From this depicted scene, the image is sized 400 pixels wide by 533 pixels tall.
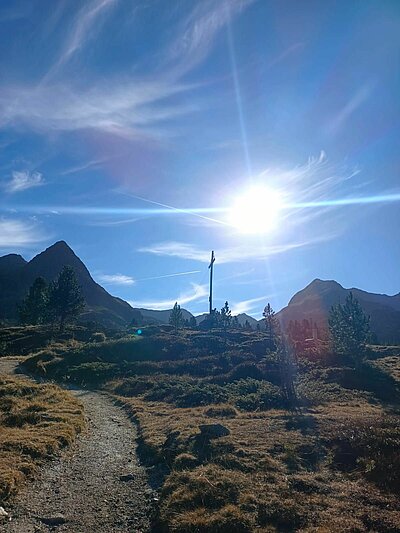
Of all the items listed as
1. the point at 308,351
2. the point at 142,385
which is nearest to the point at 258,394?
the point at 142,385

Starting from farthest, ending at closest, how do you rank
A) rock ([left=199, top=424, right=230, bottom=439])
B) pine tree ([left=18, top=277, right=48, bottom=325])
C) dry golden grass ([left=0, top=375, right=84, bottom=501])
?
pine tree ([left=18, top=277, right=48, bottom=325])
rock ([left=199, top=424, right=230, bottom=439])
dry golden grass ([left=0, top=375, right=84, bottom=501])

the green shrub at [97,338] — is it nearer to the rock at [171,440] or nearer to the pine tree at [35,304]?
the pine tree at [35,304]

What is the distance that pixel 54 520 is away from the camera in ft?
31.6

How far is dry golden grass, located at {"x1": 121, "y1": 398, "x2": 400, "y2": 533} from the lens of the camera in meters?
8.98

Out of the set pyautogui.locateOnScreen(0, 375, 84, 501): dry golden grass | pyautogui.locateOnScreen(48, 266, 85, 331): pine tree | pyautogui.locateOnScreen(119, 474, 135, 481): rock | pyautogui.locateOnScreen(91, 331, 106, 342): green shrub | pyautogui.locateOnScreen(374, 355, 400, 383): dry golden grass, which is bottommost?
pyautogui.locateOnScreen(119, 474, 135, 481): rock

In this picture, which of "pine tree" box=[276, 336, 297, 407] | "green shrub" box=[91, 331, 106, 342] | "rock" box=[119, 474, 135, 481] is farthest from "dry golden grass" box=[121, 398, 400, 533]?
"green shrub" box=[91, 331, 106, 342]

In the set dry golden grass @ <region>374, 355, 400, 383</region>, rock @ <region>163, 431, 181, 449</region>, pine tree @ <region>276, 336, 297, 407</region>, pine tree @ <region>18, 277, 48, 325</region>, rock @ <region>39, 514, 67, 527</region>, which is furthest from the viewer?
pine tree @ <region>18, 277, 48, 325</region>

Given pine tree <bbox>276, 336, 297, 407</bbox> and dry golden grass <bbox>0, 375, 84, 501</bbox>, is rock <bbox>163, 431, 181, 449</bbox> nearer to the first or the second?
dry golden grass <bbox>0, 375, 84, 501</bbox>

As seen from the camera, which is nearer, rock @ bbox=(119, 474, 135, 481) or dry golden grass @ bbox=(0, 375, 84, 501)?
dry golden grass @ bbox=(0, 375, 84, 501)

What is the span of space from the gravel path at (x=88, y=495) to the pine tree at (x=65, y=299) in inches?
2137

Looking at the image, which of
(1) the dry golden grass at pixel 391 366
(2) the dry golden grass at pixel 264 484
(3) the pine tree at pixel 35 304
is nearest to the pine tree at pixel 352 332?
(1) the dry golden grass at pixel 391 366

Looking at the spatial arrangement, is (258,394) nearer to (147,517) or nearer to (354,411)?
(354,411)

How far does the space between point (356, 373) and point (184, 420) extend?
92.5 ft

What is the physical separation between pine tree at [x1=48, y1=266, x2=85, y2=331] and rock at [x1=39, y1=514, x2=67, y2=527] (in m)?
62.0
